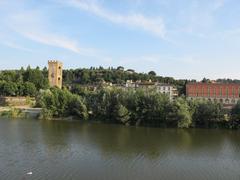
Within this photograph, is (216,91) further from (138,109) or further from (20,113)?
(20,113)

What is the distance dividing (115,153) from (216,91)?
6663cm

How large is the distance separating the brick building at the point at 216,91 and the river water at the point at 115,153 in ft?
148

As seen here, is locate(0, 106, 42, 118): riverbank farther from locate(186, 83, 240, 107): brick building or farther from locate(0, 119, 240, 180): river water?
locate(186, 83, 240, 107): brick building

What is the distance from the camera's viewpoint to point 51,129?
46.7m

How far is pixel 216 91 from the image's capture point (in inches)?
3661

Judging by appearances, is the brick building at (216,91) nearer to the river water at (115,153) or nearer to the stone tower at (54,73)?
the stone tower at (54,73)

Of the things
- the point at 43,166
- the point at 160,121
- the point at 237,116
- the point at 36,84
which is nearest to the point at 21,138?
the point at 43,166

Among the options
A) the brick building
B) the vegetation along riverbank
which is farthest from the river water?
the brick building

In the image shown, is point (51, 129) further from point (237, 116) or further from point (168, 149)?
point (237, 116)

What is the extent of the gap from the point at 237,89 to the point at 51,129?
6133cm

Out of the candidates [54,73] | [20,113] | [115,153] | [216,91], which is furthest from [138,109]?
[54,73]

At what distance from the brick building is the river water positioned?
45.3 metres

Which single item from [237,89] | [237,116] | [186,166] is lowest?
[186,166]

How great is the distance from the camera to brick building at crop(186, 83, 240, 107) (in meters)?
91.2
